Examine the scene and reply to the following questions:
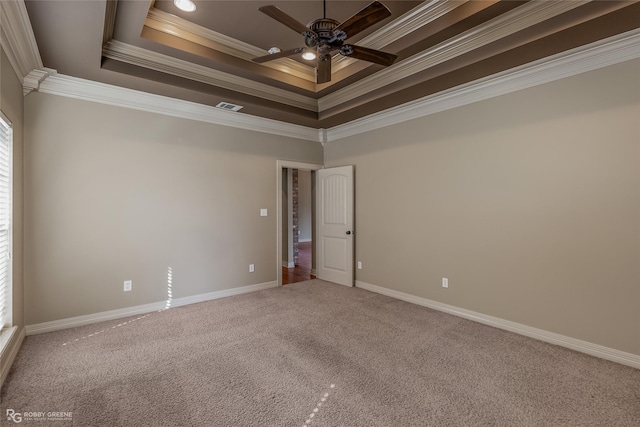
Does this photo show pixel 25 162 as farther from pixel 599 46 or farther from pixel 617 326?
pixel 617 326

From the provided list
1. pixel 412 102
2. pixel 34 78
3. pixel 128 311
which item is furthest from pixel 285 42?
pixel 128 311

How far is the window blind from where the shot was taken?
8.00 ft

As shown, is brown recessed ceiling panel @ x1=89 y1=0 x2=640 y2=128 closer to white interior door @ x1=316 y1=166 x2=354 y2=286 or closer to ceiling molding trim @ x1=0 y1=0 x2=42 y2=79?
ceiling molding trim @ x1=0 y1=0 x2=42 y2=79

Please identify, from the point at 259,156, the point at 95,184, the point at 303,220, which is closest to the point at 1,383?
the point at 95,184

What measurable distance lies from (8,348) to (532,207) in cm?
481

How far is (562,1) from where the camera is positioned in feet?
7.02

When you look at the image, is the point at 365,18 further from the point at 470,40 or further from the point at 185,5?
the point at 185,5

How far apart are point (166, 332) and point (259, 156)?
2728 millimetres

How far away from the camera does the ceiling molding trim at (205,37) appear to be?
2.80 m

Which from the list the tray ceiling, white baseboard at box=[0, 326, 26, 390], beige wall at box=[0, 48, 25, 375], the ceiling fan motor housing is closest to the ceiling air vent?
the tray ceiling

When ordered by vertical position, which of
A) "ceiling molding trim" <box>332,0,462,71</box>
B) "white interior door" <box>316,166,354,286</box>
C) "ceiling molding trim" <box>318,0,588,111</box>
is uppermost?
"ceiling molding trim" <box>332,0,462,71</box>

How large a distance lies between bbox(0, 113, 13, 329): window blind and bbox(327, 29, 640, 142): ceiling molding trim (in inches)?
160

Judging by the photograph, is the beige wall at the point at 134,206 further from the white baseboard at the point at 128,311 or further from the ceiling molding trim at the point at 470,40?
the ceiling molding trim at the point at 470,40

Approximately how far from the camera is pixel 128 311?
3547mm
